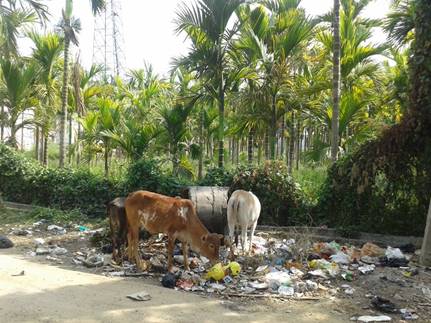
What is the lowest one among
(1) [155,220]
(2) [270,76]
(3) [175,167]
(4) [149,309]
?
(4) [149,309]

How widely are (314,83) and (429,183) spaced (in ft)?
18.8

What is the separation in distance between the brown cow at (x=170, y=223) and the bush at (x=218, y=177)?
15.0 ft

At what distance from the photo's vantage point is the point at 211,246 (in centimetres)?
783

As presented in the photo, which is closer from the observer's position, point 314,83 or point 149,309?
point 149,309

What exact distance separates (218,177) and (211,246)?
5134 millimetres

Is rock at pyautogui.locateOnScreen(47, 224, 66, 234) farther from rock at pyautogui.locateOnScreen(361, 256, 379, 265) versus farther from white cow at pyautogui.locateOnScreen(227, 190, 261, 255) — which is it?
rock at pyautogui.locateOnScreen(361, 256, 379, 265)

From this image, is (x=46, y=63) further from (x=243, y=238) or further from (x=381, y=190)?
(x=381, y=190)

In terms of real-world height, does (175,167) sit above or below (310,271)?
above

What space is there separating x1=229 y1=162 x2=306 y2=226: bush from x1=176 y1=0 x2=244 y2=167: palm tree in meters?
3.12

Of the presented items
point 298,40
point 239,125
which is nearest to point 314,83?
point 298,40

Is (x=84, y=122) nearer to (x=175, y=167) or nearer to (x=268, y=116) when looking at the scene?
(x=175, y=167)

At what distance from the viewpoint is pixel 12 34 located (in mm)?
13656

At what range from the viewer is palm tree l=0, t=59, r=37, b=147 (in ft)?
55.3

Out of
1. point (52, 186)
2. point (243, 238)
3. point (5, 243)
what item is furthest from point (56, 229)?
point (243, 238)
